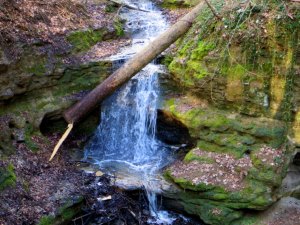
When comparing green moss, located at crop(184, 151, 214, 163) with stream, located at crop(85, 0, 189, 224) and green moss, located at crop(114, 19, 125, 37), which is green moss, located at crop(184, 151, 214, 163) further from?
green moss, located at crop(114, 19, 125, 37)

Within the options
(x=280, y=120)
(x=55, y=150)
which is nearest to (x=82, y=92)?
(x=55, y=150)

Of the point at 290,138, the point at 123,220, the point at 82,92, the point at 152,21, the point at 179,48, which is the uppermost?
the point at 152,21

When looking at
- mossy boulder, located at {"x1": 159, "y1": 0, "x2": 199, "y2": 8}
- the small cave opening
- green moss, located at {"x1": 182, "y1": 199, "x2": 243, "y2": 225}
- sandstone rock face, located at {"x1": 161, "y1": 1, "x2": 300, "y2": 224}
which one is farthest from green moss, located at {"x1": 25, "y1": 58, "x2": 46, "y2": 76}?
mossy boulder, located at {"x1": 159, "y1": 0, "x2": 199, "y2": 8}

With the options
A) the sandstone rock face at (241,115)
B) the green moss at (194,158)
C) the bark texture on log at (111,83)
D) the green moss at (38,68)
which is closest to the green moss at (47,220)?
the sandstone rock face at (241,115)

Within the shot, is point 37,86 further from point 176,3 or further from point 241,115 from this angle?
point 176,3

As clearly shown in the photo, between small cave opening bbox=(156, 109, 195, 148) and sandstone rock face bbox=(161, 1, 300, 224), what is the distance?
366 millimetres

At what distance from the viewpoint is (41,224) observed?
6.71 meters

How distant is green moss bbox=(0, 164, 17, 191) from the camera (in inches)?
279

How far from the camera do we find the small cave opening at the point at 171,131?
9.24 m

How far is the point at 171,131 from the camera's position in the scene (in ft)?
31.5

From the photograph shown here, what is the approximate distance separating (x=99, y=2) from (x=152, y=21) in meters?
2.21

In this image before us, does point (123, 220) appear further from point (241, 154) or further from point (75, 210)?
point (241, 154)

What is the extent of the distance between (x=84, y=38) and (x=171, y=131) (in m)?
3.99

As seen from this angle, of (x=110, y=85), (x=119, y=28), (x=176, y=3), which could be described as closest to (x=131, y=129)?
(x=110, y=85)
